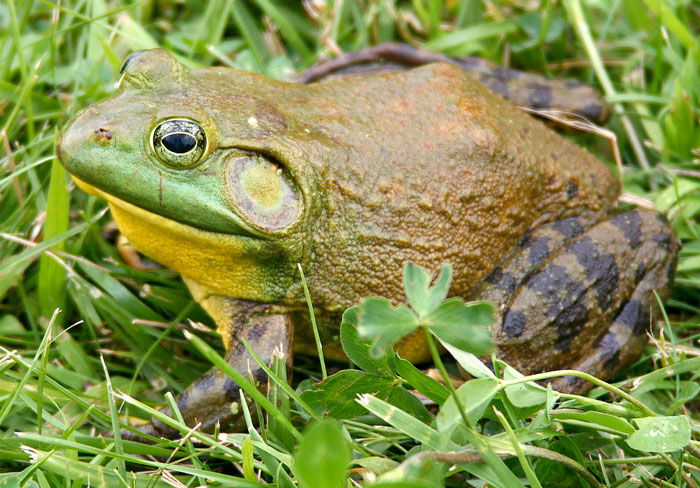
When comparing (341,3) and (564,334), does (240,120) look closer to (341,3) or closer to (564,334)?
(564,334)

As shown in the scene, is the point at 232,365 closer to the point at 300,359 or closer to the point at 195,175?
the point at 300,359

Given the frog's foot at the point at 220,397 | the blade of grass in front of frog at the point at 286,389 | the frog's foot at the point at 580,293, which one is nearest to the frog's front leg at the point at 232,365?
the frog's foot at the point at 220,397

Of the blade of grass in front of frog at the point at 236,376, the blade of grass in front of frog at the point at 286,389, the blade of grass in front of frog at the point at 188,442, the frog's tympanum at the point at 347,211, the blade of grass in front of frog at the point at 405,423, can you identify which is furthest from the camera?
the frog's tympanum at the point at 347,211

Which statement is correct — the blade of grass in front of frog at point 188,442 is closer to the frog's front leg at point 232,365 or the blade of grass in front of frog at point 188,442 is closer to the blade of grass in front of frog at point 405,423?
the frog's front leg at point 232,365

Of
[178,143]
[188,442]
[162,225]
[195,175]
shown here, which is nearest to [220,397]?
[188,442]

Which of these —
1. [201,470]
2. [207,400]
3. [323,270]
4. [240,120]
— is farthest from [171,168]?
[201,470]

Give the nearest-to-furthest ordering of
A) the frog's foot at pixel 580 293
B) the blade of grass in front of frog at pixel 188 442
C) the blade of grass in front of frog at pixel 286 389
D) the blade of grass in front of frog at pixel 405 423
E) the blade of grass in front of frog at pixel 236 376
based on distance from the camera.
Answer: the blade of grass in front of frog at pixel 236 376
the blade of grass in front of frog at pixel 405 423
the blade of grass in front of frog at pixel 286 389
the blade of grass in front of frog at pixel 188 442
the frog's foot at pixel 580 293

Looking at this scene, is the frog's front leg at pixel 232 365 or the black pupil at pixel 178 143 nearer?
the black pupil at pixel 178 143

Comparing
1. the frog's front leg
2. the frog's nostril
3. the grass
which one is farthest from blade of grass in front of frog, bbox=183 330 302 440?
the frog's nostril
